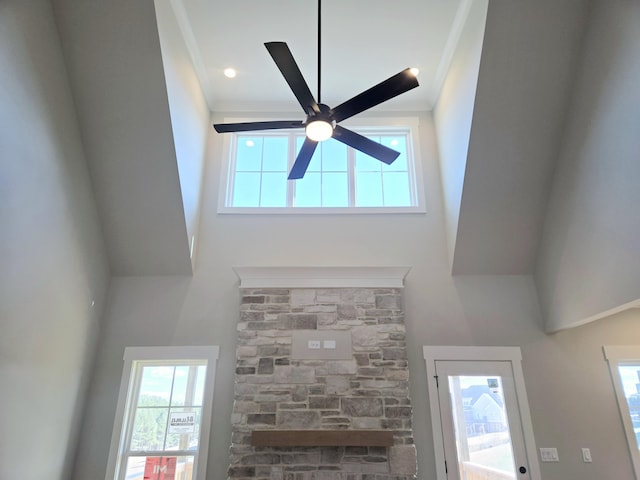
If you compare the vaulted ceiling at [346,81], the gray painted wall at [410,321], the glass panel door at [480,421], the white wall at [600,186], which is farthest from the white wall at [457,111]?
the glass panel door at [480,421]

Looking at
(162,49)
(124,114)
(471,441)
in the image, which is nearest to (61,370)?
(124,114)

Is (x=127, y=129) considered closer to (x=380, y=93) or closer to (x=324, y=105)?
(x=324, y=105)

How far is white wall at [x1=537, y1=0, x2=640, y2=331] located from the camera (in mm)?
3170

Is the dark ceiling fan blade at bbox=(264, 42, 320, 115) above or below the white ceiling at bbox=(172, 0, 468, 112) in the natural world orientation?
below

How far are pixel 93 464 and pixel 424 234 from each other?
4309mm

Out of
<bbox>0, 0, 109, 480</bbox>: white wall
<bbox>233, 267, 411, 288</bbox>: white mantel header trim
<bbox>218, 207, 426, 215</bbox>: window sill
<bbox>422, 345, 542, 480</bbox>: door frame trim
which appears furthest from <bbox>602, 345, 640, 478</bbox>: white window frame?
<bbox>0, 0, 109, 480</bbox>: white wall

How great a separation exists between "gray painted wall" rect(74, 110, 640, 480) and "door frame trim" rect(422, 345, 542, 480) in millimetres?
68

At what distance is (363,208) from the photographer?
16.6 feet

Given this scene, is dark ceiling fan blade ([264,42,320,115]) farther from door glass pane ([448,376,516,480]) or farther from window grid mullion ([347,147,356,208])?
door glass pane ([448,376,516,480])

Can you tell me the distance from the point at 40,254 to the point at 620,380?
5.82 metres

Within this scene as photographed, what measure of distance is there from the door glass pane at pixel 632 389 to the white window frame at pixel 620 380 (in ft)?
0.15

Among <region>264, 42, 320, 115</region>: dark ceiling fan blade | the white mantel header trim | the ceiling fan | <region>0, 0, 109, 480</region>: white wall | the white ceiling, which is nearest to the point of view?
<region>264, 42, 320, 115</region>: dark ceiling fan blade

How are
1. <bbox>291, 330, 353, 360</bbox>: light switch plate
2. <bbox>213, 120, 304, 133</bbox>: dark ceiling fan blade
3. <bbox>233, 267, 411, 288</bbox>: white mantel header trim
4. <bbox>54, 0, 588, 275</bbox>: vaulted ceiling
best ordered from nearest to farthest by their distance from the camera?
<bbox>213, 120, 304, 133</bbox>: dark ceiling fan blade → <bbox>54, 0, 588, 275</bbox>: vaulted ceiling → <bbox>291, 330, 353, 360</bbox>: light switch plate → <bbox>233, 267, 411, 288</bbox>: white mantel header trim

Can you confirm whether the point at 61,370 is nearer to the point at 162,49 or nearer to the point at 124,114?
the point at 124,114
